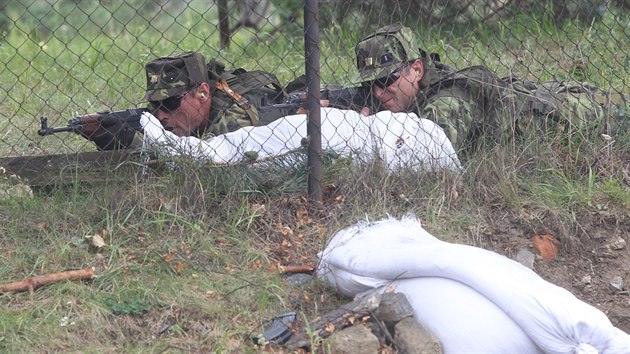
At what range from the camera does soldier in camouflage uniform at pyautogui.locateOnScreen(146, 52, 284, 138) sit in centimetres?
441

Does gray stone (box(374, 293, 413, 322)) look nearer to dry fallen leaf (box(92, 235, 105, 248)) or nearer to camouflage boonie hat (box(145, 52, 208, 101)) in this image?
dry fallen leaf (box(92, 235, 105, 248))

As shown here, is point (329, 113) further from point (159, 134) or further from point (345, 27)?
point (345, 27)

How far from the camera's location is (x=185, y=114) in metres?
4.46

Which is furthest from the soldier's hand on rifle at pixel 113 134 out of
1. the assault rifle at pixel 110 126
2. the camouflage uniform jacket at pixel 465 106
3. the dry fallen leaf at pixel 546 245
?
the dry fallen leaf at pixel 546 245

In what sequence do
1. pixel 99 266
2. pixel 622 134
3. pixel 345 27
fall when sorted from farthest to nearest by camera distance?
pixel 345 27, pixel 622 134, pixel 99 266

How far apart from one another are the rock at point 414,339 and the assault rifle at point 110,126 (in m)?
1.65

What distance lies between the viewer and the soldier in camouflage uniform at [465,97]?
4.42 meters

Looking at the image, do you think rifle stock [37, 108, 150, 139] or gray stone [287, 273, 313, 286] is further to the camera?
rifle stock [37, 108, 150, 139]

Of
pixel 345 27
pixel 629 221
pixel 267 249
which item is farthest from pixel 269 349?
pixel 345 27

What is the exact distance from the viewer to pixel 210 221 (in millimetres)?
3914

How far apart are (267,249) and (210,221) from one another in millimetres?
256

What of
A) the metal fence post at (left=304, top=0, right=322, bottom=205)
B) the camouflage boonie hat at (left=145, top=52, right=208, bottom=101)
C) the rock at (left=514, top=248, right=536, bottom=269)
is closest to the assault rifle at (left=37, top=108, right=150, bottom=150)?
the camouflage boonie hat at (left=145, top=52, right=208, bottom=101)

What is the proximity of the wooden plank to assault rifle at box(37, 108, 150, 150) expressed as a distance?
7.1 inches

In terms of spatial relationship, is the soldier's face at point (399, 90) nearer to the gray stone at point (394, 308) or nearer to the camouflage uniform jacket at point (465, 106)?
the camouflage uniform jacket at point (465, 106)
